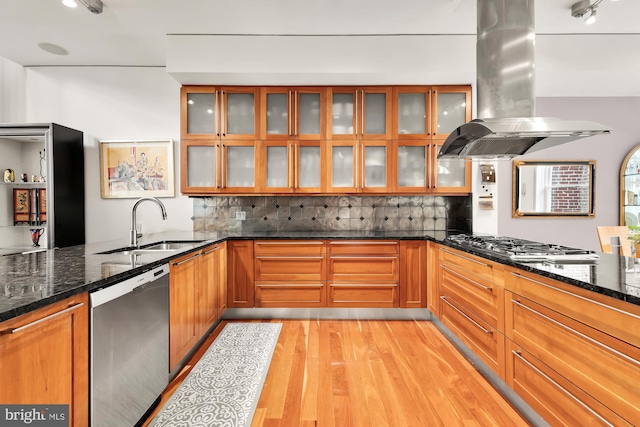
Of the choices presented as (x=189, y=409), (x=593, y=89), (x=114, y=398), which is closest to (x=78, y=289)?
(x=114, y=398)

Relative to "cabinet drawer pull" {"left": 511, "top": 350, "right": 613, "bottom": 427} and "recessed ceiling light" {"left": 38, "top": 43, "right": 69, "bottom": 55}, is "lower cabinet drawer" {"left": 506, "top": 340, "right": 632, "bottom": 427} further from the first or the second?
"recessed ceiling light" {"left": 38, "top": 43, "right": 69, "bottom": 55}

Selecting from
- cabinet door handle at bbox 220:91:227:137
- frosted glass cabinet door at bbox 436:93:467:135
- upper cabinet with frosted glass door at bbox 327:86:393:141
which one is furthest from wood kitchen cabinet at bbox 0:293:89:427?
frosted glass cabinet door at bbox 436:93:467:135

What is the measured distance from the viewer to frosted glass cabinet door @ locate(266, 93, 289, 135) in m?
3.41

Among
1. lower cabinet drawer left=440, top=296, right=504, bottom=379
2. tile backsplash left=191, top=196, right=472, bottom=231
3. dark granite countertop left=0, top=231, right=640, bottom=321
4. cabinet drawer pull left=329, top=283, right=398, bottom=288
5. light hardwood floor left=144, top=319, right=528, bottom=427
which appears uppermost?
tile backsplash left=191, top=196, right=472, bottom=231

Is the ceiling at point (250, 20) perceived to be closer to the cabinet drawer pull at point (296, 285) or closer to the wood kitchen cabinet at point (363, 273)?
the wood kitchen cabinet at point (363, 273)

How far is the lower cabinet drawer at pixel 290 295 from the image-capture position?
322 cm

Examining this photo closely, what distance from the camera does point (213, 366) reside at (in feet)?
7.55

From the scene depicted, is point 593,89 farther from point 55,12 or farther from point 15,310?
point 55,12

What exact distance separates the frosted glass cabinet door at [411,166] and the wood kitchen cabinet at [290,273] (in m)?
1.16

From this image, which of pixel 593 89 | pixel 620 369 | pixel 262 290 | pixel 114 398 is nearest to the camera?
pixel 620 369

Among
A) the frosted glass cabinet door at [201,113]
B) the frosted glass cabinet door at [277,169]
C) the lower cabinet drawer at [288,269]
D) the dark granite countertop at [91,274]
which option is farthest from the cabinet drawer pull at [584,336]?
the frosted glass cabinet door at [201,113]

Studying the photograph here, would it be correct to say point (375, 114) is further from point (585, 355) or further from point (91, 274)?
point (91, 274)

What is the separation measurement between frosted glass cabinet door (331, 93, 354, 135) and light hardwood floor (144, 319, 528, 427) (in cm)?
207

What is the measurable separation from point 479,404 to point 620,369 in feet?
2.98
